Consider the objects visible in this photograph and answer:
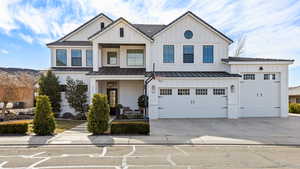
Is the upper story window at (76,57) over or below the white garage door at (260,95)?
over

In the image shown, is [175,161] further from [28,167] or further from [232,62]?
[232,62]

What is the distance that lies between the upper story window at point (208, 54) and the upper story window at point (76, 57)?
12.1 meters

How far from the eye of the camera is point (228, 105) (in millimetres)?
15227

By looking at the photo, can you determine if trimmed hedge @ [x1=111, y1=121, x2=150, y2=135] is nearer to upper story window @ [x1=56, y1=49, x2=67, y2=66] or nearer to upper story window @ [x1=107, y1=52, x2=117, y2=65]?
upper story window @ [x1=107, y1=52, x2=117, y2=65]

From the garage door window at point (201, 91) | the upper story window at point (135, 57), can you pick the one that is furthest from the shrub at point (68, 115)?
the garage door window at point (201, 91)

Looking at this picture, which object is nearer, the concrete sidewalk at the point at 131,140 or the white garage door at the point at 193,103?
the concrete sidewalk at the point at 131,140

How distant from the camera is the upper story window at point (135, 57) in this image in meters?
18.1

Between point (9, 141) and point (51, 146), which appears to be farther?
point (9, 141)

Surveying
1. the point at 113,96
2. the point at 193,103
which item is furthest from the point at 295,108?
the point at 113,96

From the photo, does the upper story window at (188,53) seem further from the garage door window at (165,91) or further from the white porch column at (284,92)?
the white porch column at (284,92)

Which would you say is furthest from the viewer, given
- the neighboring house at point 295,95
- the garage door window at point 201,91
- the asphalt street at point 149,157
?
the neighboring house at point 295,95

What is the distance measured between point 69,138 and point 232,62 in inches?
539

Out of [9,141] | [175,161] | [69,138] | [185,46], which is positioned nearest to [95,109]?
[69,138]

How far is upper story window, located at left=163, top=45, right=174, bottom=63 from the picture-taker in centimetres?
1708
